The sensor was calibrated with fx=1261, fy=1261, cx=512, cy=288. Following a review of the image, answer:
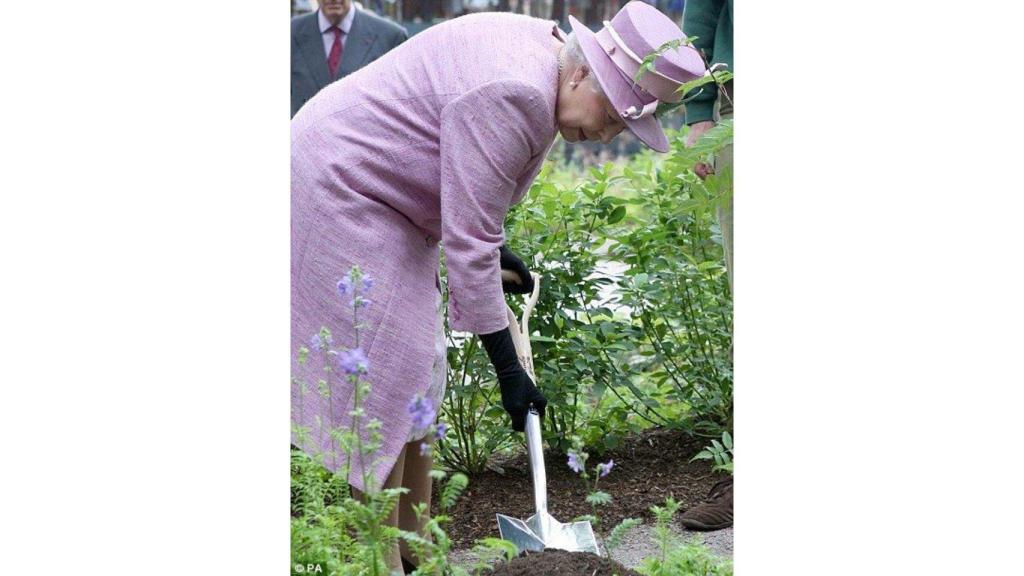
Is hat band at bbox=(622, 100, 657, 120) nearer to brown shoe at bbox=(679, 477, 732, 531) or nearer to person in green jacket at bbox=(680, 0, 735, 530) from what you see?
person in green jacket at bbox=(680, 0, 735, 530)

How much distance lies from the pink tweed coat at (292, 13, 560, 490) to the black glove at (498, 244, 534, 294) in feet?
1.41

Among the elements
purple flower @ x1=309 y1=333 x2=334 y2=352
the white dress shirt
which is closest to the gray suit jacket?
the white dress shirt

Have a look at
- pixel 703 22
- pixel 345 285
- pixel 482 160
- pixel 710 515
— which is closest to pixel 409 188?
pixel 482 160

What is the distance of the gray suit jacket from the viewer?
104 inches

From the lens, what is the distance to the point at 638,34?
242 cm

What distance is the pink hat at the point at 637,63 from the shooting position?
7.90ft

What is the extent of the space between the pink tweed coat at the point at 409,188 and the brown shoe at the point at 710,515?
0.71 metres

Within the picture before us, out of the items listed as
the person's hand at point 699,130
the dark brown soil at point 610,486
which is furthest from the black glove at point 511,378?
the person's hand at point 699,130

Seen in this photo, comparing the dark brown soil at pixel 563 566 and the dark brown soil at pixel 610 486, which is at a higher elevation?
the dark brown soil at pixel 563 566

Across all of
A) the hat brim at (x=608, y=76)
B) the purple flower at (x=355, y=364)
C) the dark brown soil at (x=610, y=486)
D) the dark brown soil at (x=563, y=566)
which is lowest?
the dark brown soil at (x=610, y=486)

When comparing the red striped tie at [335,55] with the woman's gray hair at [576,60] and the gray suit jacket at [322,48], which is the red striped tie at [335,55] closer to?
the gray suit jacket at [322,48]

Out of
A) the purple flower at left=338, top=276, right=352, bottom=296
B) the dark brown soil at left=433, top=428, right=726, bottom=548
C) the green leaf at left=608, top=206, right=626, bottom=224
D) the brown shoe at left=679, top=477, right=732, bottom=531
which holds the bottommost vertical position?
the dark brown soil at left=433, top=428, right=726, bottom=548

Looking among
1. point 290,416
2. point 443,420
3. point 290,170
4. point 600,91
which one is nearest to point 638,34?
point 600,91

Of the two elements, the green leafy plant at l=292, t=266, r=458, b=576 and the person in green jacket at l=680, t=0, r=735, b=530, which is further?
the person in green jacket at l=680, t=0, r=735, b=530
